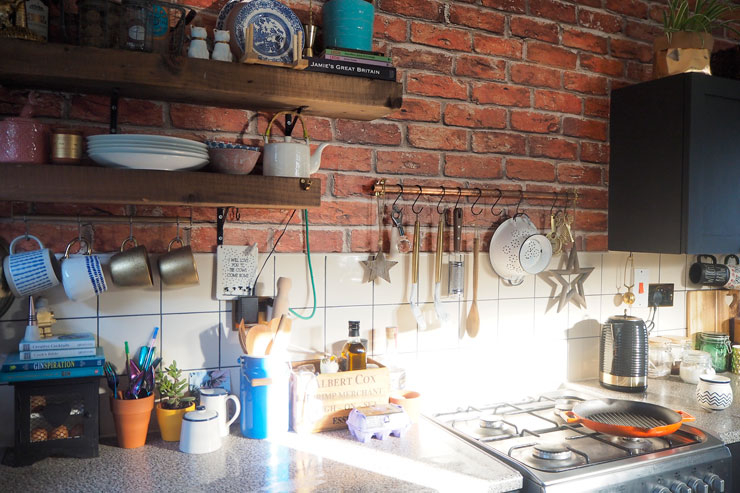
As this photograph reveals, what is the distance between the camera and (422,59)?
2.03m

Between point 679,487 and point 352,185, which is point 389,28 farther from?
point 679,487

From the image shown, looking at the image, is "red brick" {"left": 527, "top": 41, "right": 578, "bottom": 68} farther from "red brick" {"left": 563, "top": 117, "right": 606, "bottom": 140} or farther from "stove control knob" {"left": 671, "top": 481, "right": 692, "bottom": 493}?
"stove control knob" {"left": 671, "top": 481, "right": 692, "bottom": 493}

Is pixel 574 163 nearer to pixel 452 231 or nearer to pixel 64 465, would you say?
pixel 452 231

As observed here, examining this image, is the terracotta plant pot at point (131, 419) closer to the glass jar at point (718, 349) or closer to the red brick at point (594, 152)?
the red brick at point (594, 152)

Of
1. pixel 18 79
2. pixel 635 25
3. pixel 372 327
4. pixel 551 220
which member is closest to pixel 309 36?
pixel 18 79

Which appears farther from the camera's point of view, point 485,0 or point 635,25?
point 635,25

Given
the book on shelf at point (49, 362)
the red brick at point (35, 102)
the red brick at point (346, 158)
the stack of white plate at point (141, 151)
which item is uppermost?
the red brick at point (35, 102)

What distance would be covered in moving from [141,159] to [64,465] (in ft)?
2.45

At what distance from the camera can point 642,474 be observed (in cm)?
153

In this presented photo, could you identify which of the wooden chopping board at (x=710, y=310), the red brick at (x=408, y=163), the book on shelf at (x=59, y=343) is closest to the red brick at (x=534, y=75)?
the red brick at (x=408, y=163)

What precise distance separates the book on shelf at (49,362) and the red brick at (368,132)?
950 mm

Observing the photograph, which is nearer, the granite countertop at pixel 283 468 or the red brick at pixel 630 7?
the granite countertop at pixel 283 468

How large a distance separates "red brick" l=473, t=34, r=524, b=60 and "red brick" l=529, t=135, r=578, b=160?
1.02 ft

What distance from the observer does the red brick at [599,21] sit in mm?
2309
